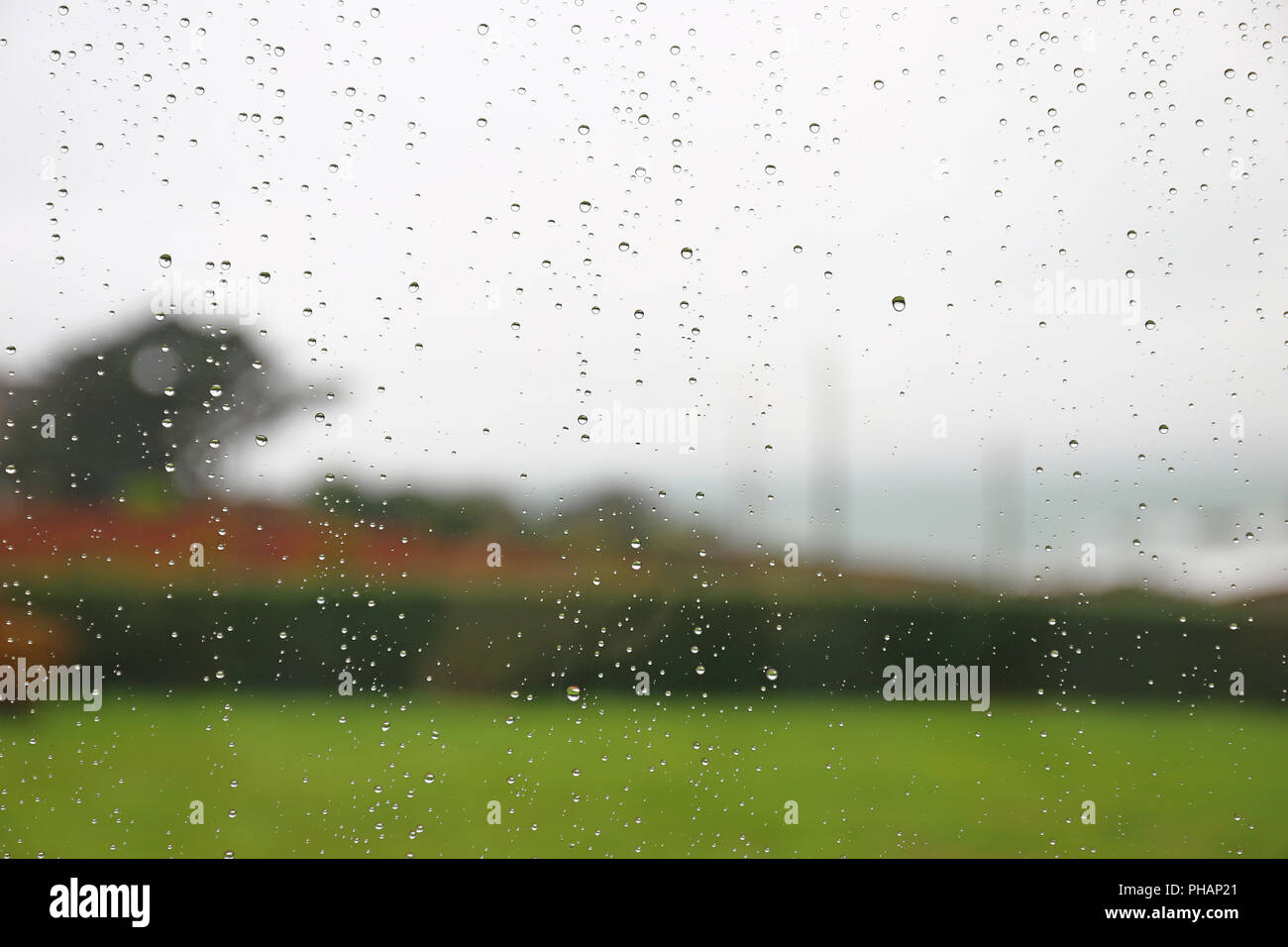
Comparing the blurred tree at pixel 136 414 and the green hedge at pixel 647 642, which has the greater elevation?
the blurred tree at pixel 136 414

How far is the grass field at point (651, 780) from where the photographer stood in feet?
3.23

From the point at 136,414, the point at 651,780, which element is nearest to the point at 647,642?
the point at 651,780

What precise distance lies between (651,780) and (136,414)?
3.95ft

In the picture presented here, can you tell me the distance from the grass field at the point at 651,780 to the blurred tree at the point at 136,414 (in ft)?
1.38

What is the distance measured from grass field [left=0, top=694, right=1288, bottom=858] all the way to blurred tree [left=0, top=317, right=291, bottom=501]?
422 millimetres

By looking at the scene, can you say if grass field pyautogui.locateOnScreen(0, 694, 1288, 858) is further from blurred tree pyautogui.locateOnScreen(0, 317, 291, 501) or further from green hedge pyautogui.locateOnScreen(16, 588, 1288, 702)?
blurred tree pyautogui.locateOnScreen(0, 317, 291, 501)

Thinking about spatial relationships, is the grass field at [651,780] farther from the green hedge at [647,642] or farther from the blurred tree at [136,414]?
the blurred tree at [136,414]

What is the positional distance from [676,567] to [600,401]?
13.6 inches

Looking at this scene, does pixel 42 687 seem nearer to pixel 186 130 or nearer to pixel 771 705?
pixel 186 130

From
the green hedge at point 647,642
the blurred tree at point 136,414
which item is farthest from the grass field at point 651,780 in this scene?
the blurred tree at point 136,414

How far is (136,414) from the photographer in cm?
100

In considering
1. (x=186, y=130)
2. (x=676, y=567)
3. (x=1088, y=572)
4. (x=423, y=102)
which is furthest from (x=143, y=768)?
(x=1088, y=572)

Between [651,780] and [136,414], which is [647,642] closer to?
[651,780]

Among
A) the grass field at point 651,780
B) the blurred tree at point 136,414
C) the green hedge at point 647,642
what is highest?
the blurred tree at point 136,414
